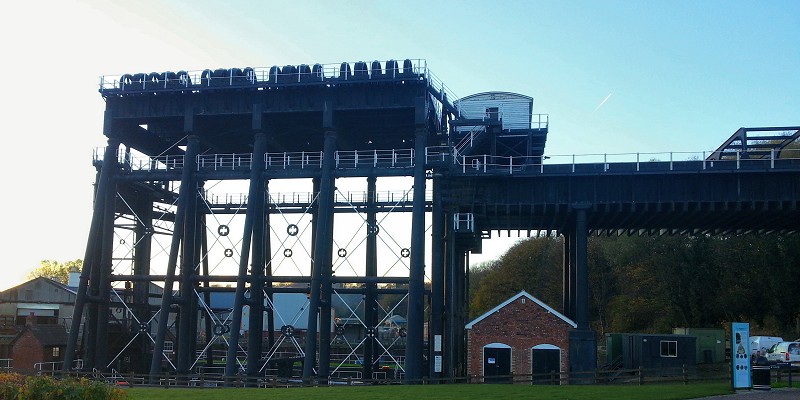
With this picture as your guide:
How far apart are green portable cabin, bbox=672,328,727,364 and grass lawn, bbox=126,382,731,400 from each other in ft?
68.0

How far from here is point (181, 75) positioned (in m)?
46.8

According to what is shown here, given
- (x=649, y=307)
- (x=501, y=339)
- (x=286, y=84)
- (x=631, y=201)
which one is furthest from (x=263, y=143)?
(x=649, y=307)

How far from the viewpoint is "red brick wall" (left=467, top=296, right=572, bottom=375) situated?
42.5m

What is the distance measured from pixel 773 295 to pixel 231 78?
52261 mm

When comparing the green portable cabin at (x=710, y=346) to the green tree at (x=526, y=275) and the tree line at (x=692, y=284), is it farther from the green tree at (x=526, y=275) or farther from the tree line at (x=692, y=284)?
the green tree at (x=526, y=275)

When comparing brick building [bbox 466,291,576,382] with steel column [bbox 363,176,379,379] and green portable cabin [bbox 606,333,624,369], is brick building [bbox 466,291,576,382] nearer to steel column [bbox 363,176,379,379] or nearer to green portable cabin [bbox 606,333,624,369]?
steel column [bbox 363,176,379,379]

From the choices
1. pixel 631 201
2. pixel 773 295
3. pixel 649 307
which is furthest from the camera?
pixel 649 307

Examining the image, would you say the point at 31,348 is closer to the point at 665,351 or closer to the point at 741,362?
the point at 665,351

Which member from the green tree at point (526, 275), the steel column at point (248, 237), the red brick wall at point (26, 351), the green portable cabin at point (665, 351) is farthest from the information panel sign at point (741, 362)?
the green tree at point (526, 275)

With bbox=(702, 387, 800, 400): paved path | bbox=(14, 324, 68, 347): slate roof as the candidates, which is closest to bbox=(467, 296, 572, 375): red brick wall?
bbox=(702, 387, 800, 400): paved path

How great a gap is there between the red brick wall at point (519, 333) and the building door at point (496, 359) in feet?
0.75

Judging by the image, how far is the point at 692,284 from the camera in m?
74.3

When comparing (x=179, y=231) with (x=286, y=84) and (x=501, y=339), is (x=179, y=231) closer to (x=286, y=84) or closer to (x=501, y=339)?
(x=286, y=84)

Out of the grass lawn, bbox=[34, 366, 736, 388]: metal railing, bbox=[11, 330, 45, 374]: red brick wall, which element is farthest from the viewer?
bbox=[11, 330, 45, 374]: red brick wall
